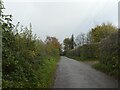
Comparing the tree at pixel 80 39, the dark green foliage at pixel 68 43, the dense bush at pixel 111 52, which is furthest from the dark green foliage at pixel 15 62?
the dark green foliage at pixel 68 43

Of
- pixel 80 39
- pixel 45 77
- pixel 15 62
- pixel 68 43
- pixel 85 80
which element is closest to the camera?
pixel 15 62

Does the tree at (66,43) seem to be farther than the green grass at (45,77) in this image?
Yes

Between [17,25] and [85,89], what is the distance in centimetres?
548

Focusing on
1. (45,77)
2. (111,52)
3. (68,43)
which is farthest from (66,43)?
(45,77)

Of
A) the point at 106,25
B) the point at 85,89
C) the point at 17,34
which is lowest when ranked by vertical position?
the point at 85,89

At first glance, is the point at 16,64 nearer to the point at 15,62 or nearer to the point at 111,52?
the point at 15,62

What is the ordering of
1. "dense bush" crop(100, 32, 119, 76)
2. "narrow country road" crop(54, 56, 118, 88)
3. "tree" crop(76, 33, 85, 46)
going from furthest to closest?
"tree" crop(76, 33, 85, 46), "dense bush" crop(100, 32, 119, 76), "narrow country road" crop(54, 56, 118, 88)

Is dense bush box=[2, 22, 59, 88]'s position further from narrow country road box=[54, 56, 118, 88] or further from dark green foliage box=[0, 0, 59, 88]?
narrow country road box=[54, 56, 118, 88]

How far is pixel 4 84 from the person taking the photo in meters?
9.62

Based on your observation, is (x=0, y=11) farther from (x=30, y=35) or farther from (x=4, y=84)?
(x=30, y=35)

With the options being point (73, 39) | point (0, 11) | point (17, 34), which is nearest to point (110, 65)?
point (17, 34)

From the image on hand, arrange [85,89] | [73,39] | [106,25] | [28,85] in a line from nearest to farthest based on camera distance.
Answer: [28,85]
[85,89]
[106,25]
[73,39]

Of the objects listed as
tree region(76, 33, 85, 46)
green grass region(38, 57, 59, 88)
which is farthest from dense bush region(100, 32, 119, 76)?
tree region(76, 33, 85, 46)

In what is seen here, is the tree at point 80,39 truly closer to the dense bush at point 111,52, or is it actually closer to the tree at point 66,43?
the tree at point 66,43
